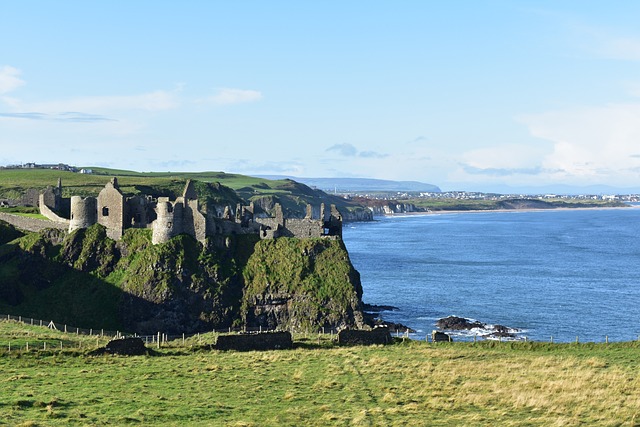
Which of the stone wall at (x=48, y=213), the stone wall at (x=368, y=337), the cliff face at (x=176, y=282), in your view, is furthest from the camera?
the stone wall at (x=48, y=213)

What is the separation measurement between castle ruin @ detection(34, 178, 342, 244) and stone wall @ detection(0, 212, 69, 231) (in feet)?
4.42

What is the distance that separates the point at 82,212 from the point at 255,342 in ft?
156

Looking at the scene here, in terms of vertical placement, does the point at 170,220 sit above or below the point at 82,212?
below

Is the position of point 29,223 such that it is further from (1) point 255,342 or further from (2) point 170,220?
(1) point 255,342

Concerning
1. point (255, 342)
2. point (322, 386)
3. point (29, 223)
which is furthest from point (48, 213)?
point (322, 386)

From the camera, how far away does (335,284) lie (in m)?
86.8

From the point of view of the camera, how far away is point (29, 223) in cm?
9706

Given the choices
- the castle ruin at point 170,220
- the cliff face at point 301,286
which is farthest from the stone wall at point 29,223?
the cliff face at point 301,286

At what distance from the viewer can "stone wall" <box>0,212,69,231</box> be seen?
9544 centimetres

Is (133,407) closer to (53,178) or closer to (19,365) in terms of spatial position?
(19,365)

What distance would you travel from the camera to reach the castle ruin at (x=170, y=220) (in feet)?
293

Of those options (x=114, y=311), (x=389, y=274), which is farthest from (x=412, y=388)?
(x=389, y=274)

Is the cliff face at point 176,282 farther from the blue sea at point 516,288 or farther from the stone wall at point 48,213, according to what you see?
the blue sea at point 516,288

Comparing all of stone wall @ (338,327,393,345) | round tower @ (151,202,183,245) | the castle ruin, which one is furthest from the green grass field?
the castle ruin
